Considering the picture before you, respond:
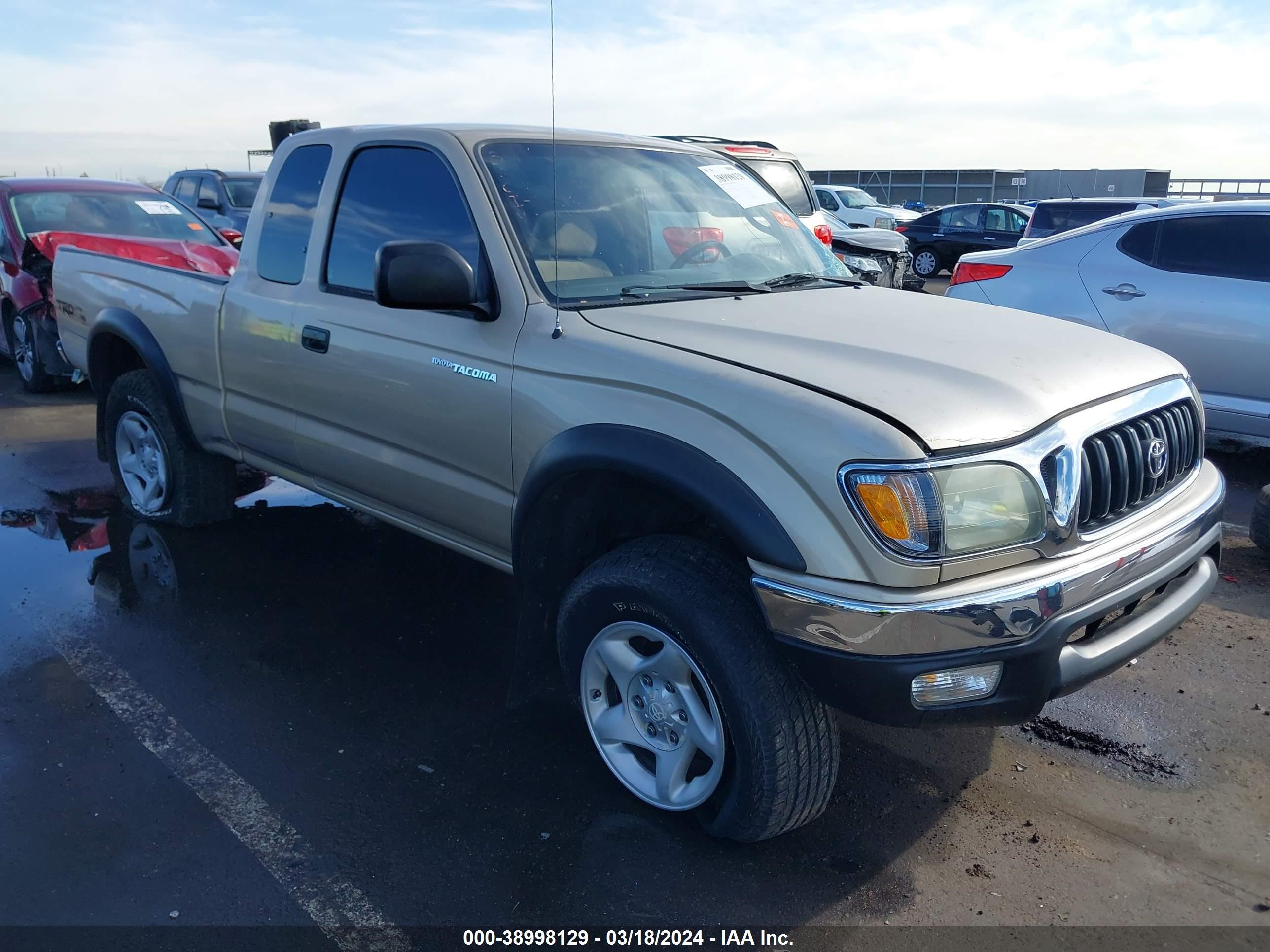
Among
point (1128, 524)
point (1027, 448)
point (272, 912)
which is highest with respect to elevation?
point (1027, 448)

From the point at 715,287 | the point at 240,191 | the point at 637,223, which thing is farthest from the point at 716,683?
the point at 240,191

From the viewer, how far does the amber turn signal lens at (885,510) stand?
2.23m

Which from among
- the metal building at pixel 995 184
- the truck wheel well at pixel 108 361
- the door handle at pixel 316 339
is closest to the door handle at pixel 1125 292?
the door handle at pixel 316 339

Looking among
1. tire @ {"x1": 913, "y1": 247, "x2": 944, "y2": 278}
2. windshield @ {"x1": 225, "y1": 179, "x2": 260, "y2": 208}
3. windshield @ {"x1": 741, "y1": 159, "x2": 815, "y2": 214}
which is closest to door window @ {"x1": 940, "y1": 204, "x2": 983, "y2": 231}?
tire @ {"x1": 913, "y1": 247, "x2": 944, "y2": 278}

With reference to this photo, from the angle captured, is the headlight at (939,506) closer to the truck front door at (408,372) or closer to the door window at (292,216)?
the truck front door at (408,372)

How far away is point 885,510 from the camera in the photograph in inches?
88.2

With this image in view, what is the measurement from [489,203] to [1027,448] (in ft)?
6.01

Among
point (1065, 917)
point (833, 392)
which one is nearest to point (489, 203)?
point (833, 392)

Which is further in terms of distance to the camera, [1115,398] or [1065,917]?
[1115,398]

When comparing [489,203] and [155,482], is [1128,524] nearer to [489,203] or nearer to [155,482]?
[489,203]

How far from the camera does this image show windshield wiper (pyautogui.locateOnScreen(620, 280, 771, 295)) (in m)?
3.26

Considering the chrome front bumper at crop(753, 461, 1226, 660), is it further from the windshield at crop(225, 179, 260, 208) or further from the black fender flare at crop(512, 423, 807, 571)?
the windshield at crop(225, 179, 260, 208)

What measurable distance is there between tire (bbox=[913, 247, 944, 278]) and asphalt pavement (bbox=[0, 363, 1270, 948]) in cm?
1574

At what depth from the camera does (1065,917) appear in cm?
249
